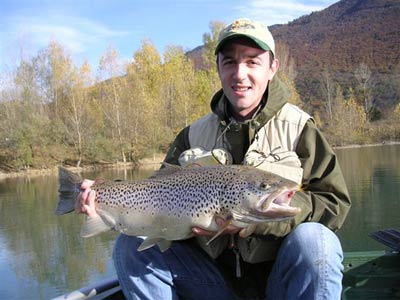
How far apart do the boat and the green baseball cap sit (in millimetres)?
2080

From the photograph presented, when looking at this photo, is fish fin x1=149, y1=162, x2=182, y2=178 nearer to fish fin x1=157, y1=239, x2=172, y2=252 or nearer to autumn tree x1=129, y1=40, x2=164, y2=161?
fish fin x1=157, y1=239, x2=172, y2=252

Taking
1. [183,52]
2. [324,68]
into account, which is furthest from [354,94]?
[183,52]

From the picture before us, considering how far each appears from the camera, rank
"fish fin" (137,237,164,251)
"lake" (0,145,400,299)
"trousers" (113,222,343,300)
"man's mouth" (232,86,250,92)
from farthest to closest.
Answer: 1. "lake" (0,145,400,299)
2. "man's mouth" (232,86,250,92)
3. "fish fin" (137,237,164,251)
4. "trousers" (113,222,343,300)

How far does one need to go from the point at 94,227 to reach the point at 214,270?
854 mm

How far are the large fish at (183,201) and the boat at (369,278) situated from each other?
0.84 meters

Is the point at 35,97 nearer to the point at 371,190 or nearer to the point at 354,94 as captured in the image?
the point at 371,190

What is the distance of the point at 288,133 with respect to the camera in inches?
120

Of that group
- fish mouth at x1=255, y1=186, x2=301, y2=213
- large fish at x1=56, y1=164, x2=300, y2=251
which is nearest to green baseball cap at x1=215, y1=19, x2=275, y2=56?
large fish at x1=56, y1=164, x2=300, y2=251

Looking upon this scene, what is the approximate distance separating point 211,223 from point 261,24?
4.60 ft

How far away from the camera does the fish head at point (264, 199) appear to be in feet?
8.30

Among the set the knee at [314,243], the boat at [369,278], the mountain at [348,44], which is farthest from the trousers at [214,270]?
the mountain at [348,44]

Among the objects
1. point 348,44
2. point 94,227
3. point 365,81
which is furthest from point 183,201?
point 348,44

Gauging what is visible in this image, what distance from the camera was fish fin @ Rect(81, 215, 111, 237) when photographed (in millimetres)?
3080

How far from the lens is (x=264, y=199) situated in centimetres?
258
